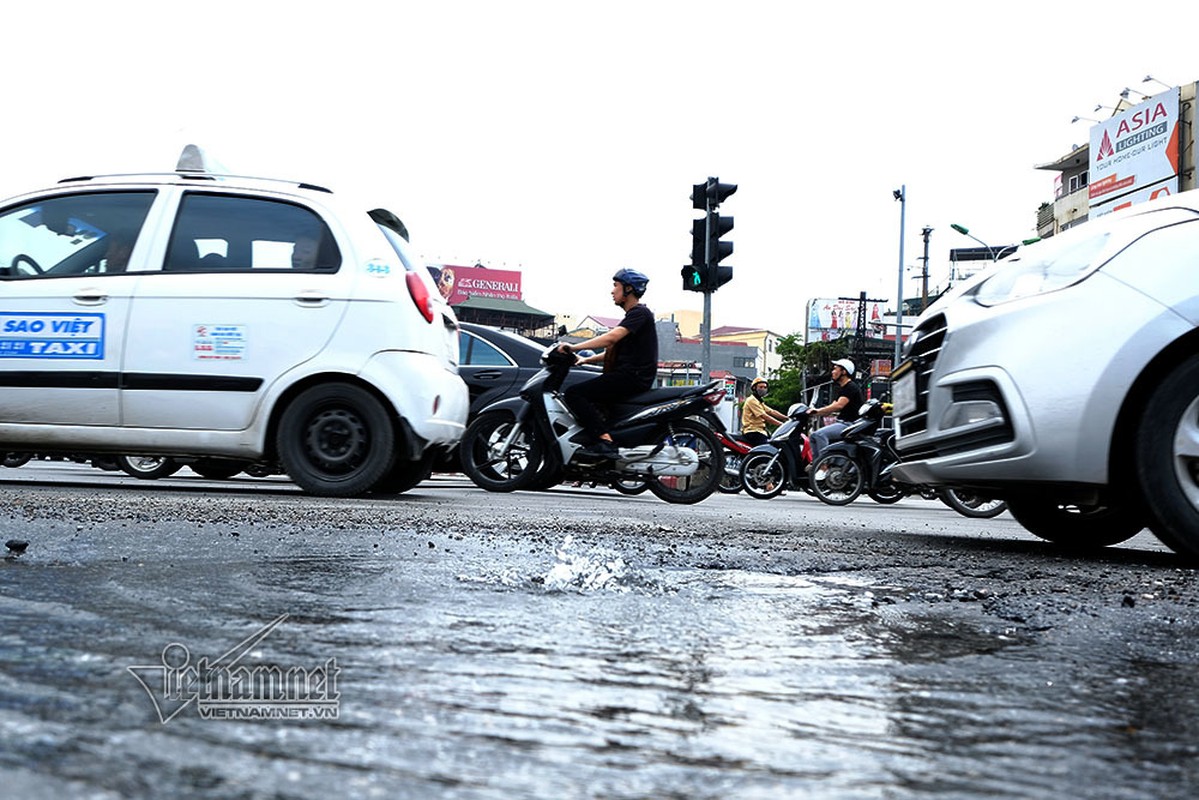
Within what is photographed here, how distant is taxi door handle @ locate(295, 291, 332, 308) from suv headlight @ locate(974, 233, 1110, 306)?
322 centimetres

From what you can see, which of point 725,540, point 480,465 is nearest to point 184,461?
point 480,465

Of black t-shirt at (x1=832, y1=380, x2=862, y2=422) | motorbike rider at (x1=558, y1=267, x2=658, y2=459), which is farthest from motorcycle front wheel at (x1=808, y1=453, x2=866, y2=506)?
motorbike rider at (x1=558, y1=267, x2=658, y2=459)

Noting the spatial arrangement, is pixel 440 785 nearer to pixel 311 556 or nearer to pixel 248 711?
pixel 248 711

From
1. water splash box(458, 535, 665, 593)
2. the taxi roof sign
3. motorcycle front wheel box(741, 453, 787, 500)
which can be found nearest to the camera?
water splash box(458, 535, 665, 593)

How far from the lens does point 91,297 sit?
6.13 meters

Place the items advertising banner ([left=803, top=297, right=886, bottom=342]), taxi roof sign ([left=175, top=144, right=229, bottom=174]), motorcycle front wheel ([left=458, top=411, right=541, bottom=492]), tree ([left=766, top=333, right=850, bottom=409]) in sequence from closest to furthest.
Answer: taxi roof sign ([left=175, top=144, right=229, bottom=174])
motorcycle front wheel ([left=458, top=411, right=541, bottom=492])
tree ([left=766, top=333, right=850, bottom=409])
advertising banner ([left=803, top=297, right=886, bottom=342])

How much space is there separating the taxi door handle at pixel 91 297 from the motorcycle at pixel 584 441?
3206mm

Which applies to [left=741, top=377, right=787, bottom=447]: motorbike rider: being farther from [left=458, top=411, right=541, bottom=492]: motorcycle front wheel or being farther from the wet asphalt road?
the wet asphalt road

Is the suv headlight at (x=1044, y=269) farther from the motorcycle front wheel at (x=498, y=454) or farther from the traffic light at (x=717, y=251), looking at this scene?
the traffic light at (x=717, y=251)

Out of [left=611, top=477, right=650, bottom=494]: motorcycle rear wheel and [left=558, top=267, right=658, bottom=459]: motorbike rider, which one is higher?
[left=558, top=267, right=658, bottom=459]: motorbike rider

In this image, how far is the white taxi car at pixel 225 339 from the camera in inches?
239

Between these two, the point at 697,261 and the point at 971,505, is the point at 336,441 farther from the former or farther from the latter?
the point at 697,261

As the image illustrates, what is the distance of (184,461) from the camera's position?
31.1 feet

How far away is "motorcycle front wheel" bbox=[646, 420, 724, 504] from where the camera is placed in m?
8.72
